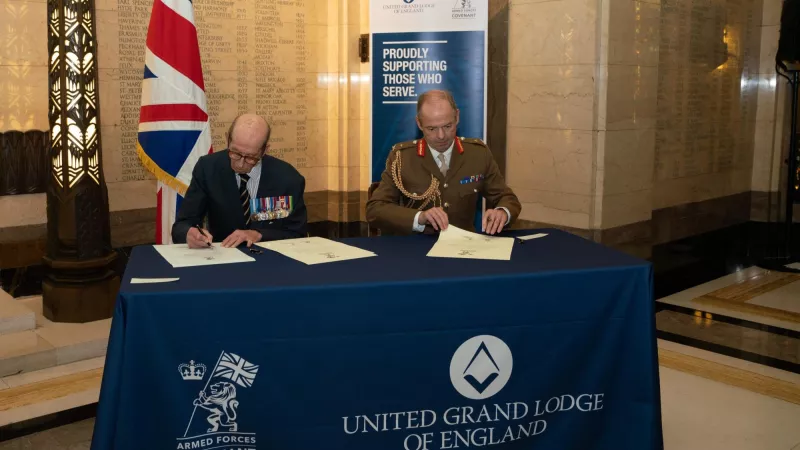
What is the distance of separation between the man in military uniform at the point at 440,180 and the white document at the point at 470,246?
35 cm

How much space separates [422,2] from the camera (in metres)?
4.88

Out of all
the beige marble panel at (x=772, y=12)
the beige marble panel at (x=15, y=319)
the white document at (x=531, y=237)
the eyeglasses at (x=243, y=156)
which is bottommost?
the beige marble panel at (x=15, y=319)

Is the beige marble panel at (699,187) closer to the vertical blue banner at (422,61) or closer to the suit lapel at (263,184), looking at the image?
the vertical blue banner at (422,61)

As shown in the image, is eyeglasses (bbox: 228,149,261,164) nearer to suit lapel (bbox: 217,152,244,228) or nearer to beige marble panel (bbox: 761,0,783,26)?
suit lapel (bbox: 217,152,244,228)

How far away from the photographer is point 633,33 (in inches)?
204

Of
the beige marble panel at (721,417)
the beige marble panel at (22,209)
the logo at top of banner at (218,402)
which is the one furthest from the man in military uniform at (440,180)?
the beige marble panel at (22,209)

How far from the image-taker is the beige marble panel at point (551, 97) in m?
5.08

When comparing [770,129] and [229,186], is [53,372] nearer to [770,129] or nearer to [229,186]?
[229,186]

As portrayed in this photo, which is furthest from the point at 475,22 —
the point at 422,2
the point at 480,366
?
the point at 480,366

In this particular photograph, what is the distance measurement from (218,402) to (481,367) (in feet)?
2.59

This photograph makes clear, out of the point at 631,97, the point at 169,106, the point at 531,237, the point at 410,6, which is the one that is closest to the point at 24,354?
the point at 169,106

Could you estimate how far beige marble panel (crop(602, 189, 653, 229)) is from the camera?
5.20 m

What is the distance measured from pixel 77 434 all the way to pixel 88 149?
1.90m

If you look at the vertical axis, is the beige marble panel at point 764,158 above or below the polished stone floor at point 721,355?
above
